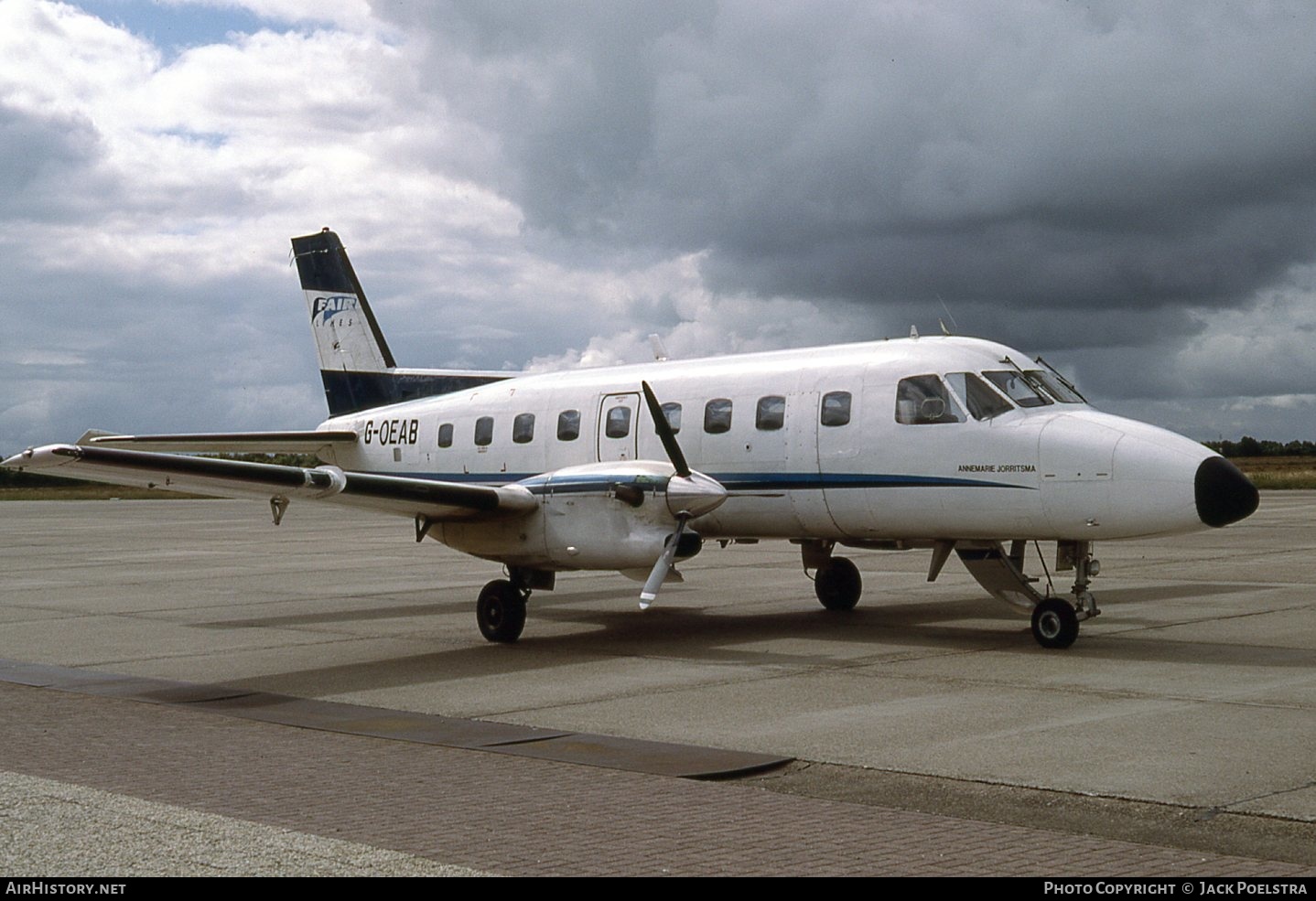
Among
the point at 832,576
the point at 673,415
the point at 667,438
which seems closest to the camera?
the point at 667,438

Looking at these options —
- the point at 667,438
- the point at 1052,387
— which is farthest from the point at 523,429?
the point at 1052,387

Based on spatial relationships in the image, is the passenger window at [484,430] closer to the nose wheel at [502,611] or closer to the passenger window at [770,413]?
the nose wheel at [502,611]

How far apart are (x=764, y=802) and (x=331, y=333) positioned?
15955 mm

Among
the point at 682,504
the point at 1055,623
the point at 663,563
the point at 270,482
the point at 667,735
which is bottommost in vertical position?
the point at 667,735

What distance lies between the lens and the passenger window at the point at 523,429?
683 inches

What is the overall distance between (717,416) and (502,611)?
330 centimetres

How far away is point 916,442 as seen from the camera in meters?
13.9

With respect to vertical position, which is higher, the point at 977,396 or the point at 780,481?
the point at 977,396

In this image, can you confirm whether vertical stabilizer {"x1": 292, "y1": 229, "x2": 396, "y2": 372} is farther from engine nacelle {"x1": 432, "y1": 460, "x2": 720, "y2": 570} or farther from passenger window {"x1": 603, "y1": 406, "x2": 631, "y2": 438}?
engine nacelle {"x1": 432, "y1": 460, "x2": 720, "y2": 570}

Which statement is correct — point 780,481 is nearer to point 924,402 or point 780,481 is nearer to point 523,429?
point 924,402

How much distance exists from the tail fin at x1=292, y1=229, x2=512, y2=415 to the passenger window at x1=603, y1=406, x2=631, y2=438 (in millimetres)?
5559

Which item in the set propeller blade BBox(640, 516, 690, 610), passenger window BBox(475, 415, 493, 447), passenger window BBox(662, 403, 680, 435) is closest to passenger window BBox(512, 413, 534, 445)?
passenger window BBox(475, 415, 493, 447)

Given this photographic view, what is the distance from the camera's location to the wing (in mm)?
12031

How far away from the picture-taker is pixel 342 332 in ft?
71.3
